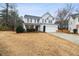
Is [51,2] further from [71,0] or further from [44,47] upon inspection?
[44,47]

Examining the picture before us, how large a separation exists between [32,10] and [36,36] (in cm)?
32

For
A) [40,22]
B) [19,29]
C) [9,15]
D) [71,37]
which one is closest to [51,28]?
[40,22]

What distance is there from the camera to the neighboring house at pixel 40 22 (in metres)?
2.61

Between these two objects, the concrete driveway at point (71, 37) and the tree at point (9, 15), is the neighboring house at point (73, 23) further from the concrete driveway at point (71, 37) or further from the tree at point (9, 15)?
the tree at point (9, 15)

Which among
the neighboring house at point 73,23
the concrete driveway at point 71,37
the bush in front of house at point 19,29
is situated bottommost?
the concrete driveway at point 71,37

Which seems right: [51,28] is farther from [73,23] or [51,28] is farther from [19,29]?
[19,29]

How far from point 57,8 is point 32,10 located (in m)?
0.30

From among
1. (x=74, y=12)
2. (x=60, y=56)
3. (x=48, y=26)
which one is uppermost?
(x=74, y=12)

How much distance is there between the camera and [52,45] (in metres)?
2.60

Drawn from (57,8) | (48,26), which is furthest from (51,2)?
(48,26)

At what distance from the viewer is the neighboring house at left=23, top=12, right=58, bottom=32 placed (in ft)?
8.57

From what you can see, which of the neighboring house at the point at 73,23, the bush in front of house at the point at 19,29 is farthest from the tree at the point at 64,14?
the bush in front of house at the point at 19,29

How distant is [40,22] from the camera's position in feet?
8.61

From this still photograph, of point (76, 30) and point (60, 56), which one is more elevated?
point (76, 30)
